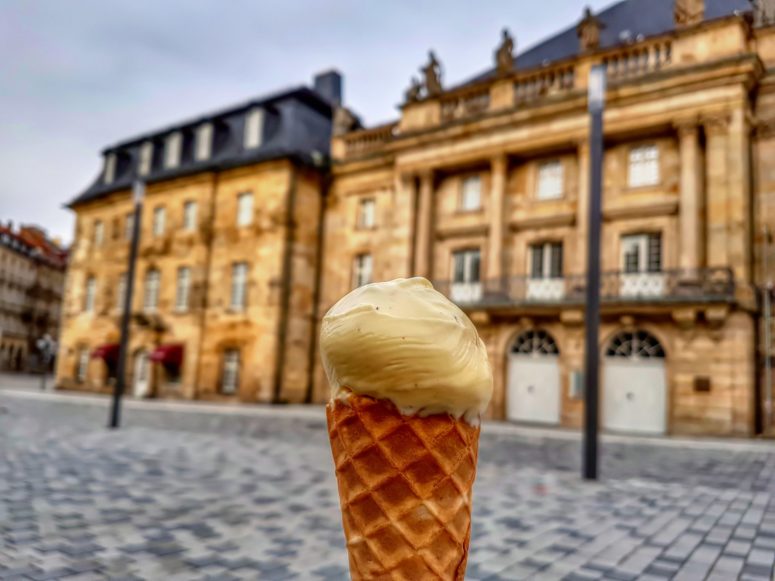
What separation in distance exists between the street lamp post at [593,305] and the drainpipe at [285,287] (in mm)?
18024

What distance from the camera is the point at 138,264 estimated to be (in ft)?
102

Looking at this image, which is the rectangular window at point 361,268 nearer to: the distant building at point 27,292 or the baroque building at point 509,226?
the baroque building at point 509,226

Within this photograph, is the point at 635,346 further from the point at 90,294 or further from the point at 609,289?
the point at 90,294

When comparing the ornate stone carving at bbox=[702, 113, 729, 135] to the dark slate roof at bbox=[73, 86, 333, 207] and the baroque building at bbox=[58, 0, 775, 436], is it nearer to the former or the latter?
the baroque building at bbox=[58, 0, 775, 436]

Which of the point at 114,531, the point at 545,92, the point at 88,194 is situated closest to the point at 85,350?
the point at 88,194

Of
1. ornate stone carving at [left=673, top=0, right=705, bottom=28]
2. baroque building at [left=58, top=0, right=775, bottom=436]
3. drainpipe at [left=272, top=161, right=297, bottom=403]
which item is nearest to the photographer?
baroque building at [left=58, top=0, right=775, bottom=436]

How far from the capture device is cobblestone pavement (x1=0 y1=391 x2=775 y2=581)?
166 inches

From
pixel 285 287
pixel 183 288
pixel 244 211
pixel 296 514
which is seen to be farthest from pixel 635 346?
pixel 183 288

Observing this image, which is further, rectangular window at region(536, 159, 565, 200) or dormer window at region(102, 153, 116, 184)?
dormer window at region(102, 153, 116, 184)

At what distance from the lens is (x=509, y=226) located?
2178 cm

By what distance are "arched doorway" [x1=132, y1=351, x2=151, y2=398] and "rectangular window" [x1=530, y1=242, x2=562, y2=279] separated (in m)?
18.4

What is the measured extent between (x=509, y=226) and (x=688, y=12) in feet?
27.8

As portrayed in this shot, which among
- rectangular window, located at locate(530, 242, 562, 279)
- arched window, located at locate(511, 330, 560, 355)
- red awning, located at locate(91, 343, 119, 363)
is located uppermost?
rectangular window, located at locate(530, 242, 562, 279)

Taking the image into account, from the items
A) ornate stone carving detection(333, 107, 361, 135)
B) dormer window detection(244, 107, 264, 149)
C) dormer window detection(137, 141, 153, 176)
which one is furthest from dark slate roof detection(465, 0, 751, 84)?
dormer window detection(137, 141, 153, 176)
